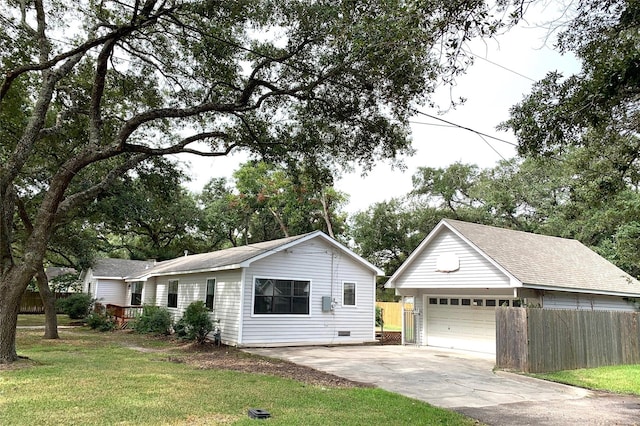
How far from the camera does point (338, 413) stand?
6.53 m

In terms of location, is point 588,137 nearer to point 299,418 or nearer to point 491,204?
point 299,418

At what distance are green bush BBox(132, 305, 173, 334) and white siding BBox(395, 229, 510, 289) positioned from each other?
9.42 m

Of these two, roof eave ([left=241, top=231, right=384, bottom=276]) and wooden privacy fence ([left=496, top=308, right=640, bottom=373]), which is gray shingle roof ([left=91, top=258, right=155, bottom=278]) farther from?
wooden privacy fence ([left=496, top=308, right=640, bottom=373])

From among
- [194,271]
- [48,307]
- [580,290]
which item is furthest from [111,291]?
[580,290]

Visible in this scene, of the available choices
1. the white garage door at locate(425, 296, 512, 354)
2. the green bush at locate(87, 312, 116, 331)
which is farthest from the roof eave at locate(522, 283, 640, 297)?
the green bush at locate(87, 312, 116, 331)

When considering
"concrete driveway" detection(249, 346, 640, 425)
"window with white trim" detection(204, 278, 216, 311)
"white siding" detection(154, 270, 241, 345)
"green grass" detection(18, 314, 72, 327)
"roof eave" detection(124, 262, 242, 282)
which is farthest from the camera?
"green grass" detection(18, 314, 72, 327)

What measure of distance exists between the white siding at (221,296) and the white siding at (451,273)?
21.6 ft

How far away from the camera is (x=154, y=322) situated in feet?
59.9

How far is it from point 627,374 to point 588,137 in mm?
7439

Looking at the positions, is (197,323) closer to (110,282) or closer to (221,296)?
(221,296)

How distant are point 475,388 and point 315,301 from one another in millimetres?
8095

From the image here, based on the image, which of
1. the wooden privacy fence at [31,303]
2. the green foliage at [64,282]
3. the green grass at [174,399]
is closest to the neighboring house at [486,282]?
the green grass at [174,399]

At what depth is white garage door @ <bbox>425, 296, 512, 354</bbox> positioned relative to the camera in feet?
50.8

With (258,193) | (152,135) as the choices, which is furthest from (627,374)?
(258,193)
